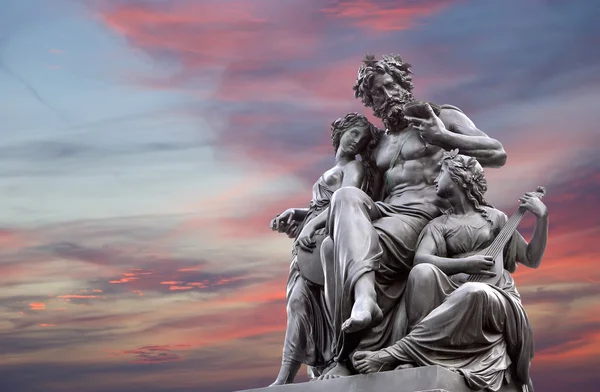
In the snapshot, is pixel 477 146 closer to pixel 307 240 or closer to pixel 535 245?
pixel 535 245

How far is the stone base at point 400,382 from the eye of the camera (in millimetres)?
9172

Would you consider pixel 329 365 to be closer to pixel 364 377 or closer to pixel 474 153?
pixel 364 377

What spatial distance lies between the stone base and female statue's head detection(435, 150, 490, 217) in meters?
1.74

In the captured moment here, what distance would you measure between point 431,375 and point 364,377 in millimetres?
581

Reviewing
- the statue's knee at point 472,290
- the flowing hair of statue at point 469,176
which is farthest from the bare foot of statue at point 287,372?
the flowing hair of statue at point 469,176

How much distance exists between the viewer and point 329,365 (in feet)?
34.3

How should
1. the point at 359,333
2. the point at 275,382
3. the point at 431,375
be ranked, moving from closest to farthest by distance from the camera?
the point at 431,375 < the point at 359,333 < the point at 275,382

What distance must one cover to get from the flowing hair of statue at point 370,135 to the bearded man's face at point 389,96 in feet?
0.59

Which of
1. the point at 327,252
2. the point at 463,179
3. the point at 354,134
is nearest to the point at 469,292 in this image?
the point at 463,179

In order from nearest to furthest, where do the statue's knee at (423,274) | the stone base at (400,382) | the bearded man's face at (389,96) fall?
the stone base at (400,382)
the statue's knee at (423,274)
the bearded man's face at (389,96)

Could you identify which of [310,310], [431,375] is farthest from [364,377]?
[310,310]

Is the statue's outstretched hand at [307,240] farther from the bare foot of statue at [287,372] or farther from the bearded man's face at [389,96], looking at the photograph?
the bearded man's face at [389,96]

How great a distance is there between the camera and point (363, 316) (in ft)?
31.4

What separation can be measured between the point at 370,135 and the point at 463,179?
134 centimetres
